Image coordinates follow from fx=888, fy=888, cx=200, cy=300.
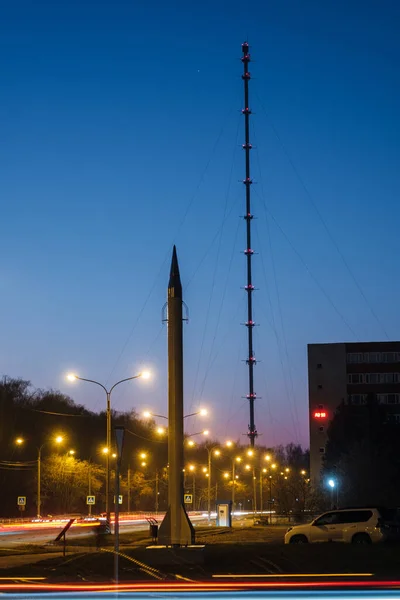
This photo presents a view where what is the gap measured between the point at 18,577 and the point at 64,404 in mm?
90489

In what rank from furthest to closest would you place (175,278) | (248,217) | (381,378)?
(381,378) → (248,217) → (175,278)

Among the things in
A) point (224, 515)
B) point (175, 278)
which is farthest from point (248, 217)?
point (175, 278)

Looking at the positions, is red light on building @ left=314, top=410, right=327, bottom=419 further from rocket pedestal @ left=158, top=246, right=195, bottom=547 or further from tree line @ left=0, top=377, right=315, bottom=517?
rocket pedestal @ left=158, top=246, right=195, bottom=547

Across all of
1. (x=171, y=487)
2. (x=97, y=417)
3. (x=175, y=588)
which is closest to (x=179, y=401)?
(x=171, y=487)

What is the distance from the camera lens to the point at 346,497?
278 feet

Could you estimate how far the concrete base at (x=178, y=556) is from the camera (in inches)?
1110

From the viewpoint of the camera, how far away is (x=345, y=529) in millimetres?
36562

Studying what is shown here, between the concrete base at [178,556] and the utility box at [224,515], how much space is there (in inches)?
1268

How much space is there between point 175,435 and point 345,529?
28.5ft

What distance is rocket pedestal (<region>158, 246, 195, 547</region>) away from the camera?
3269cm

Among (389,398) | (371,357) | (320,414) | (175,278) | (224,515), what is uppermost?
(371,357)

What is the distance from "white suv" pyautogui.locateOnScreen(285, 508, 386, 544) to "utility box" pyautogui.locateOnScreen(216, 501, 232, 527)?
77.3ft

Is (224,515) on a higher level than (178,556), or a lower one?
lower

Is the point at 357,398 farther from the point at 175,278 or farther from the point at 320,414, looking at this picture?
the point at 175,278
